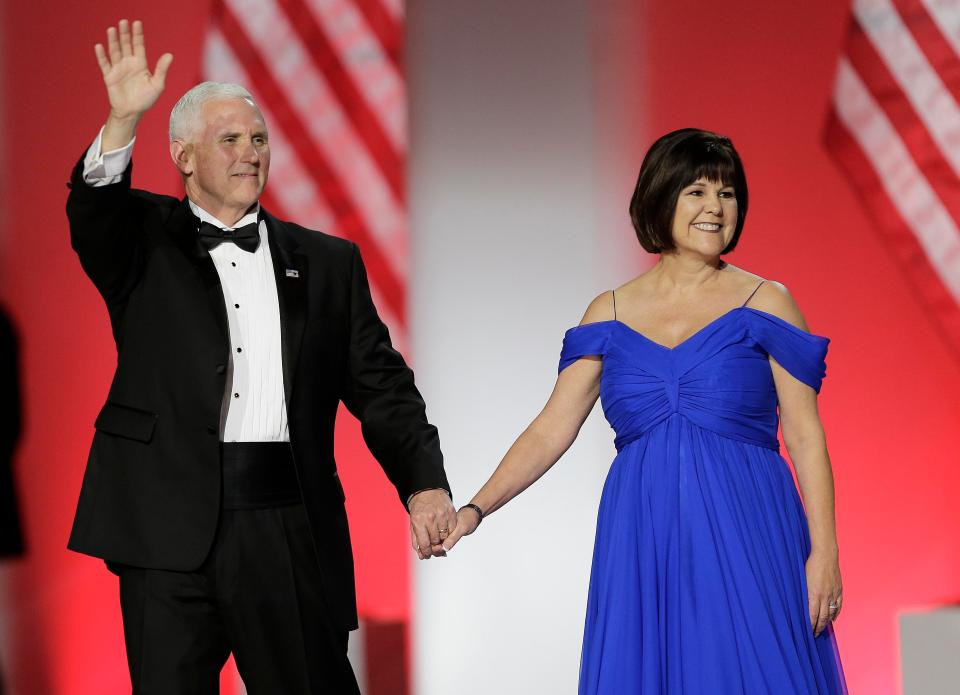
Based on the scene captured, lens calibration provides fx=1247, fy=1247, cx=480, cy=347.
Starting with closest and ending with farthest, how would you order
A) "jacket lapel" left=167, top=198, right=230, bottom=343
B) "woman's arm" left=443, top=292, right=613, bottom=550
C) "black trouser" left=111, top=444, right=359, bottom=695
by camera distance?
"black trouser" left=111, top=444, right=359, bottom=695 → "jacket lapel" left=167, top=198, right=230, bottom=343 → "woman's arm" left=443, top=292, right=613, bottom=550

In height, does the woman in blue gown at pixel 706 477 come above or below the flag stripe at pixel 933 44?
below

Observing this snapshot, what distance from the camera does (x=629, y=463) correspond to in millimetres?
2441

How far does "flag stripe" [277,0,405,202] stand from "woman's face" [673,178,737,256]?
1660 millimetres

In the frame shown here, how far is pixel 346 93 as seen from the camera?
4.02m

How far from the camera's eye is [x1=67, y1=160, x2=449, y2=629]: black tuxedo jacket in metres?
2.29

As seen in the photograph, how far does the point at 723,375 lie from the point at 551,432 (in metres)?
0.41

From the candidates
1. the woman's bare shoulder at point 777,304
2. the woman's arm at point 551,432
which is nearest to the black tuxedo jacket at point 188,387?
the woman's arm at point 551,432

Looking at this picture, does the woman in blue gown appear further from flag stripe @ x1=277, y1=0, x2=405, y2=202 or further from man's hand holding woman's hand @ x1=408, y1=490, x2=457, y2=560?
flag stripe @ x1=277, y1=0, x2=405, y2=202

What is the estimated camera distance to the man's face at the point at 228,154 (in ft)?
8.11

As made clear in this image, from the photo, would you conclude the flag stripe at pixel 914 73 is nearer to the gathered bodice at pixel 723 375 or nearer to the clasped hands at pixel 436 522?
the gathered bodice at pixel 723 375

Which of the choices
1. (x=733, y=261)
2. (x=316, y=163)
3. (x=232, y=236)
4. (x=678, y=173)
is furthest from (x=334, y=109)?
(x=678, y=173)

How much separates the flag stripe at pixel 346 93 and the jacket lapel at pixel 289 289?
147 cm

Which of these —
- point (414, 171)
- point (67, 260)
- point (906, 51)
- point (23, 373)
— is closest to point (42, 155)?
point (67, 260)

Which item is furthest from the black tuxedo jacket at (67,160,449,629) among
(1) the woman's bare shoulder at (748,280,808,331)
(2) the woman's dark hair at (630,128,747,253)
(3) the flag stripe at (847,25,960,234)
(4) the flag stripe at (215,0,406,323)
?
(3) the flag stripe at (847,25,960,234)
